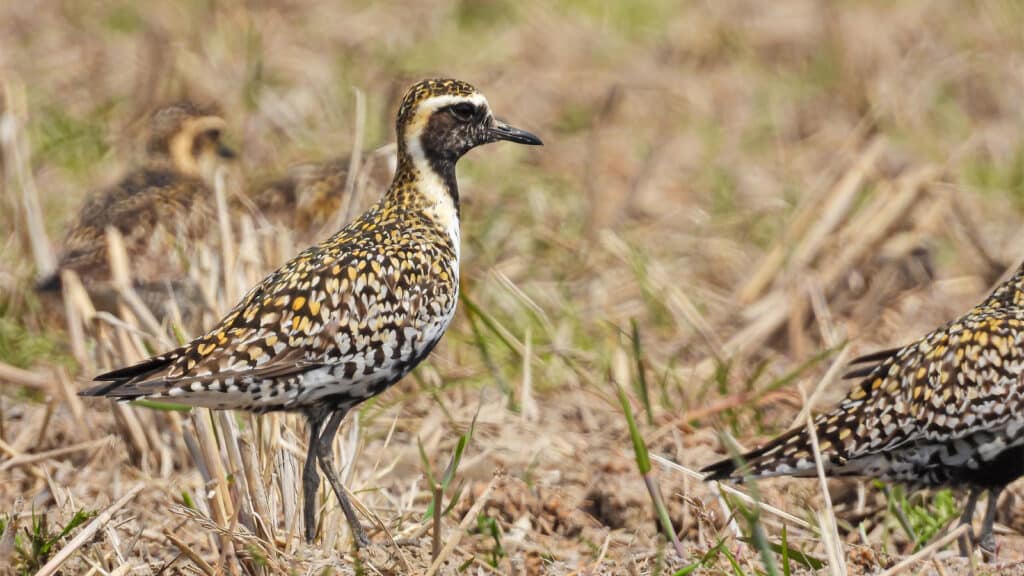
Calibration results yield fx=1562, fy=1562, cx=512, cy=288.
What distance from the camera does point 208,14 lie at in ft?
43.2

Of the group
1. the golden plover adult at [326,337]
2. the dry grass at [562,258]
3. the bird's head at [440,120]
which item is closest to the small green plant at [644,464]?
the dry grass at [562,258]

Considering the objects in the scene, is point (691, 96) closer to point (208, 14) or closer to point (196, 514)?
point (208, 14)

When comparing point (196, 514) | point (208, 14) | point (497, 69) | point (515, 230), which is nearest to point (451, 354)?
point (515, 230)

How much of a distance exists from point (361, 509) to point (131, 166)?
4.92 m

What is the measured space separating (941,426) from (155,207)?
434cm

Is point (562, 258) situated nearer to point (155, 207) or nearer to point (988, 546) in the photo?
point (155, 207)

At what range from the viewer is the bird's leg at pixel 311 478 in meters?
5.51

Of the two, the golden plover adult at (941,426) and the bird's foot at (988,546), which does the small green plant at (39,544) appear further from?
the bird's foot at (988,546)

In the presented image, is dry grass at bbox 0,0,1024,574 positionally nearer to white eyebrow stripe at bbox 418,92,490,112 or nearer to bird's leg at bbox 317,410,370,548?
bird's leg at bbox 317,410,370,548

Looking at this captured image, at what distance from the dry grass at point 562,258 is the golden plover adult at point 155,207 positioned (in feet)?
0.75

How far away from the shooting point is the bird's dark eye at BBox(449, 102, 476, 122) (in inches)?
243

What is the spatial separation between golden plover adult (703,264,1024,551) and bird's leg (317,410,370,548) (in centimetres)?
140

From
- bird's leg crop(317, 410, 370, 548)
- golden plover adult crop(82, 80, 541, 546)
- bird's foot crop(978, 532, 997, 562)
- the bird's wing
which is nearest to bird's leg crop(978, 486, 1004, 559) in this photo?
bird's foot crop(978, 532, 997, 562)

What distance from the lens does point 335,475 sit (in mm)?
5473
